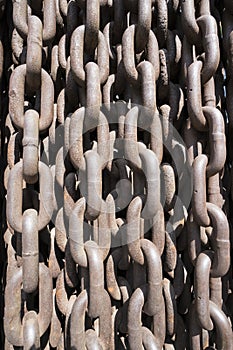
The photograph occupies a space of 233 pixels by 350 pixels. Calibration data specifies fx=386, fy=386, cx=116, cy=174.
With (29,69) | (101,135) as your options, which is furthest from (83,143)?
(29,69)

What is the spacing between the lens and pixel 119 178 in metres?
0.81

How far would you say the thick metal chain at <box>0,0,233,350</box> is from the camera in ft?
2.44

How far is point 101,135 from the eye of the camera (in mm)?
789

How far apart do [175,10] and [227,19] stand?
0.12m

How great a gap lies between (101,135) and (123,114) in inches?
2.8

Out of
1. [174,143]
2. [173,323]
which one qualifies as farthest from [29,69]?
[173,323]

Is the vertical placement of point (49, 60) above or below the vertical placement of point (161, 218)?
above

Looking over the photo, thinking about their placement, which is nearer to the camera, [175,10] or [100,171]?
[100,171]

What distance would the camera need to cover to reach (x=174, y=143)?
32.1 inches

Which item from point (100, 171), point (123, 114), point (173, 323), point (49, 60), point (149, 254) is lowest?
point (173, 323)

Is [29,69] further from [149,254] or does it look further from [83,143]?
[149,254]

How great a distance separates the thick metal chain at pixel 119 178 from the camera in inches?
29.3

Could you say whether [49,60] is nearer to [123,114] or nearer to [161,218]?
[123,114]

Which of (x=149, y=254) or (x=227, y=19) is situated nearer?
(x=149, y=254)
